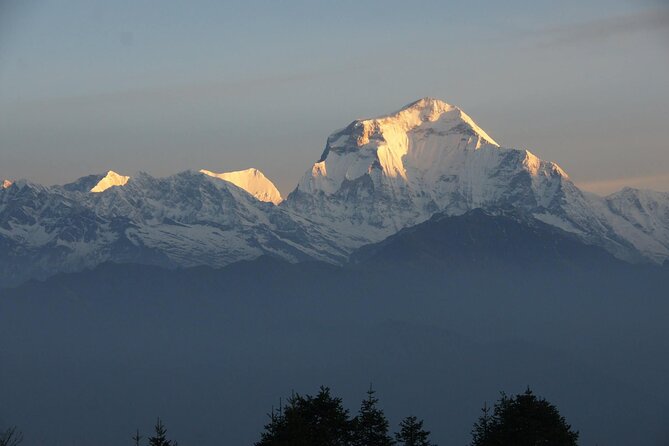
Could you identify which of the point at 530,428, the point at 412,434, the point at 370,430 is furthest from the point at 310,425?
the point at 530,428

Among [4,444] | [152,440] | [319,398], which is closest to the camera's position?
A: [4,444]

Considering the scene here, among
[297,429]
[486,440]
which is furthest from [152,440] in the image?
[486,440]

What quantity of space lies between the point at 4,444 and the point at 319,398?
20.2 meters

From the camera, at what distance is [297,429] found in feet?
241

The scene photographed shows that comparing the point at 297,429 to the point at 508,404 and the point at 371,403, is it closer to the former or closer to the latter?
the point at 371,403

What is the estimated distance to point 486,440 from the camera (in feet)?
271

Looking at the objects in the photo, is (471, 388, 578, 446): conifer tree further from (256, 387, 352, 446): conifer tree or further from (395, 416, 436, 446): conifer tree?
(256, 387, 352, 446): conifer tree

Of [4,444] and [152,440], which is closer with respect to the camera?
[4,444]

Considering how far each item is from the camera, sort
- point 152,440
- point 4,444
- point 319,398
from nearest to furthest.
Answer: point 4,444 < point 152,440 < point 319,398

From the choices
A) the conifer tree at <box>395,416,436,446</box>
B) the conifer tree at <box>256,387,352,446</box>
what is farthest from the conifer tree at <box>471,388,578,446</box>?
the conifer tree at <box>256,387,352,446</box>

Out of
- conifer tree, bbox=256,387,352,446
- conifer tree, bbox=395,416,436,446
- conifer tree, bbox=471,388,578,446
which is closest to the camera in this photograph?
conifer tree, bbox=256,387,352,446

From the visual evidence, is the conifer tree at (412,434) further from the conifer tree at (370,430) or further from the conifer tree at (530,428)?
the conifer tree at (530,428)

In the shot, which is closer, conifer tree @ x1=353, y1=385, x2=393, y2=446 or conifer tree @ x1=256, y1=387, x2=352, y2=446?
conifer tree @ x1=256, y1=387, x2=352, y2=446

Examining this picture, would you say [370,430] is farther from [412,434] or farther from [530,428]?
[530,428]
